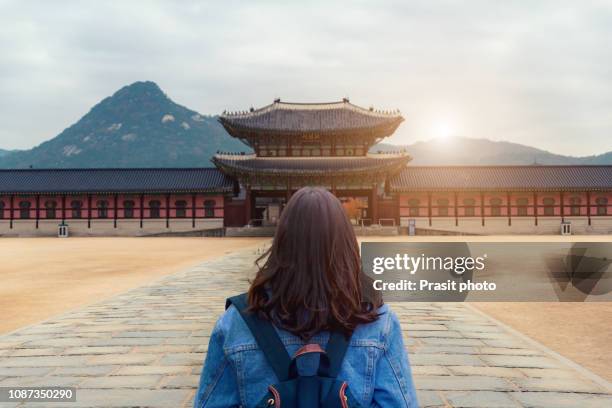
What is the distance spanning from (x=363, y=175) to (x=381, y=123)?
166 inches

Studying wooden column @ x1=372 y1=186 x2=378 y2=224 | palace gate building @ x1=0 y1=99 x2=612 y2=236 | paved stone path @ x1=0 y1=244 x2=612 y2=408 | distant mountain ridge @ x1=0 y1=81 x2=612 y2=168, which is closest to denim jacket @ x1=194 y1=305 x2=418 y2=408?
paved stone path @ x1=0 y1=244 x2=612 y2=408

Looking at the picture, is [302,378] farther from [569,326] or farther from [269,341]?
[569,326]

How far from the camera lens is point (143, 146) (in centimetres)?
11500

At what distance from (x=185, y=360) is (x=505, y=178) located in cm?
3665

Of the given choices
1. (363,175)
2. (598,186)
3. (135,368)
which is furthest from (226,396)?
(598,186)

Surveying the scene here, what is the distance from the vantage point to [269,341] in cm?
152

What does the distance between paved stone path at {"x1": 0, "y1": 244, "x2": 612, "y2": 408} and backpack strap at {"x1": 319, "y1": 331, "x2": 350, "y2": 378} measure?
230 cm

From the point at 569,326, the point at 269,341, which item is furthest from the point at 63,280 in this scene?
the point at 269,341

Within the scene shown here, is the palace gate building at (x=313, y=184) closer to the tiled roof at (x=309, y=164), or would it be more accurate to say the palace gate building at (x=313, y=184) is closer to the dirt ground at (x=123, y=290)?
the tiled roof at (x=309, y=164)

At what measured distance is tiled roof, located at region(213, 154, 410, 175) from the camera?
113 feet

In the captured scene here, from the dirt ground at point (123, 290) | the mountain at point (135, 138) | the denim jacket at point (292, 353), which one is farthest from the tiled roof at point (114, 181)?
the mountain at point (135, 138)

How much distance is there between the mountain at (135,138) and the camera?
11050 centimetres

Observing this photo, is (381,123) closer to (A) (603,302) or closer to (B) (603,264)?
(B) (603,264)

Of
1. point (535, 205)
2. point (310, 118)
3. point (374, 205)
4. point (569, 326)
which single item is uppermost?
point (310, 118)
